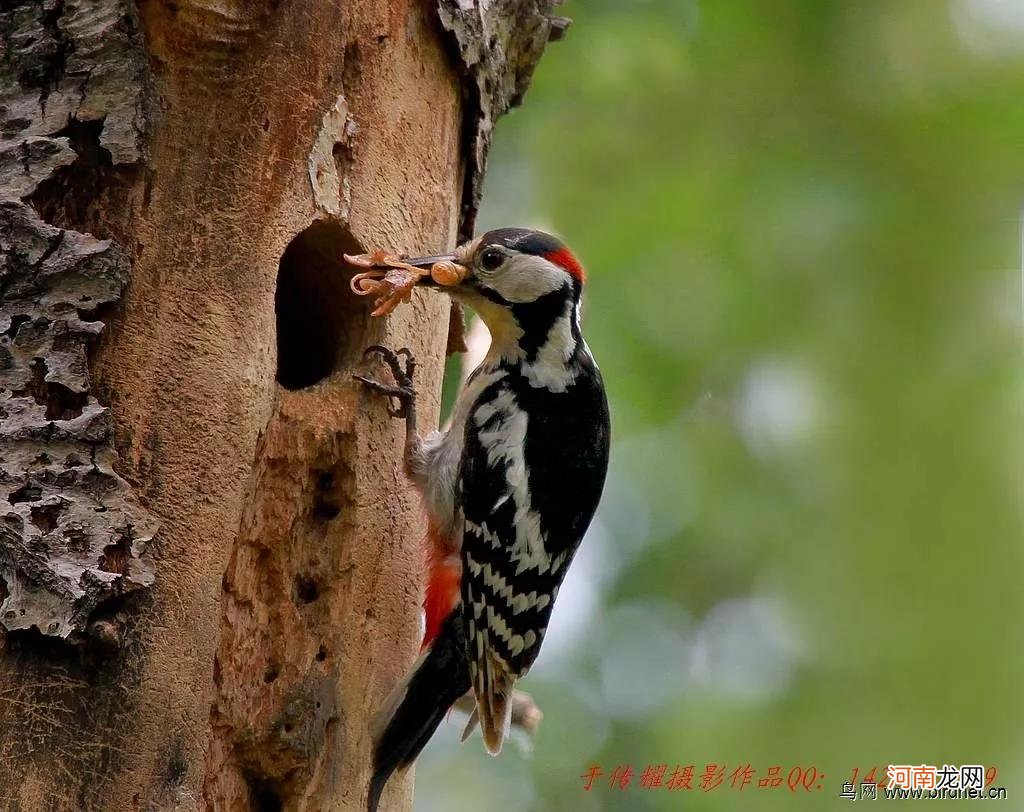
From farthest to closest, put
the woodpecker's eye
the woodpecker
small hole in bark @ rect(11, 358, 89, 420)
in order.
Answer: the woodpecker's eye
the woodpecker
small hole in bark @ rect(11, 358, 89, 420)

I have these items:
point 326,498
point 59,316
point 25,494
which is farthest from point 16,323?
point 326,498

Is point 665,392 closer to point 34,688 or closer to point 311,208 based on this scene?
point 311,208

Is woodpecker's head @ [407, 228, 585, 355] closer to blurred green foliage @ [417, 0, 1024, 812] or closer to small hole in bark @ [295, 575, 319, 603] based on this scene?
small hole in bark @ [295, 575, 319, 603]

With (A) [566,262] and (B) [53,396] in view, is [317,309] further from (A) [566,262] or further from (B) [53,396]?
(B) [53,396]

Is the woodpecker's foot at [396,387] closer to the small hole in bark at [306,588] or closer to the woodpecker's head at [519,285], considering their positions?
the woodpecker's head at [519,285]

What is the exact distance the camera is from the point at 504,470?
11.1 feet

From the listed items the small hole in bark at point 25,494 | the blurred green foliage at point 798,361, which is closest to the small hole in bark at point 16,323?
the small hole in bark at point 25,494

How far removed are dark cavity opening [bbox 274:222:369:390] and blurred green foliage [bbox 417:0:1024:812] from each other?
8.14 ft

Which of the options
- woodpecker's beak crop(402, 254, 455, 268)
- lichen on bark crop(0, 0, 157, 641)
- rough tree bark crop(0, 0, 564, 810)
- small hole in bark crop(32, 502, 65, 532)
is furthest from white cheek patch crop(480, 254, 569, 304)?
small hole in bark crop(32, 502, 65, 532)

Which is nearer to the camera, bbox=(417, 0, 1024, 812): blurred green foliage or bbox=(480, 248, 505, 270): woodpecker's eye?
bbox=(480, 248, 505, 270): woodpecker's eye

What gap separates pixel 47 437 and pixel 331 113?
97 centimetres

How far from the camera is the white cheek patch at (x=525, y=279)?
11.1 feet

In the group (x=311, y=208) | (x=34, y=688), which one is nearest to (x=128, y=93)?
(x=311, y=208)

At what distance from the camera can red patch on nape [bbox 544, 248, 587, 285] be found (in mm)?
3467
